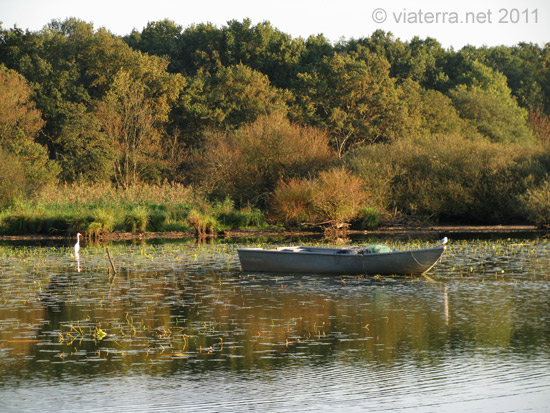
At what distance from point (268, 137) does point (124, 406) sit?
38062 mm

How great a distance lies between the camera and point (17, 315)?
16828 mm

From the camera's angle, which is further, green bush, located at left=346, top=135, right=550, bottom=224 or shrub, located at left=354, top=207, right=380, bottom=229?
green bush, located at left=346, top=135, right=550, bottom=224

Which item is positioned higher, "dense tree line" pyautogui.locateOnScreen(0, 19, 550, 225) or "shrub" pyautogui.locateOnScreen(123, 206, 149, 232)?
"dense tree line" pyautogui.locateOnScreen(0, 19, 550, 225)

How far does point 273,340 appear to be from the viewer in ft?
45.8

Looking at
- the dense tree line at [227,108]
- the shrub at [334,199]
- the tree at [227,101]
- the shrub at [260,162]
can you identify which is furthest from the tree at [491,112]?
the shrub at [334,199]

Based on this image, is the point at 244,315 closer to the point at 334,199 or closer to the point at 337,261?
the point at 337,261

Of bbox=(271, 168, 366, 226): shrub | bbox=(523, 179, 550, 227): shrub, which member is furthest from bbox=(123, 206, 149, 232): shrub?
bbox=(523, 179, 550, 227): shrub

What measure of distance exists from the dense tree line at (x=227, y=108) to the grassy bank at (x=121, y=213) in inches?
167

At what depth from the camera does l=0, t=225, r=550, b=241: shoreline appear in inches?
1537

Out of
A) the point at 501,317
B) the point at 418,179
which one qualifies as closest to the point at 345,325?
the point at 501,317

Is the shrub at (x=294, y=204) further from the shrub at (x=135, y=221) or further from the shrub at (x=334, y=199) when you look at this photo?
the shrub at (x=135, y=221)

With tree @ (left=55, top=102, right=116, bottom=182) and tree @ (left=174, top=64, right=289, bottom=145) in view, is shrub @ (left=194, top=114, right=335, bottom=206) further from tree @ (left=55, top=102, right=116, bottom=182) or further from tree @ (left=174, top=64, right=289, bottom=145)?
tree @ (left=174, top=64, right=289, bottom=145)

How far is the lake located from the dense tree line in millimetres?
23678

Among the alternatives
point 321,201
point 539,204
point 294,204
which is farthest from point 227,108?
point 539,204
